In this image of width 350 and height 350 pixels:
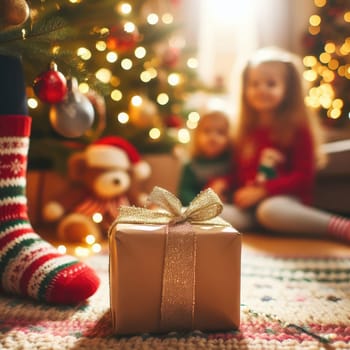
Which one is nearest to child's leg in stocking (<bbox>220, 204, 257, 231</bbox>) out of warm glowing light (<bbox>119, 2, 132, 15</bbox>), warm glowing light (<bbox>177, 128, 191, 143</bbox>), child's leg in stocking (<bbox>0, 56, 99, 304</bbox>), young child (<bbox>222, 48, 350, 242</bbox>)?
young child (<bbox>222, 48, 350, 242</bbox>)

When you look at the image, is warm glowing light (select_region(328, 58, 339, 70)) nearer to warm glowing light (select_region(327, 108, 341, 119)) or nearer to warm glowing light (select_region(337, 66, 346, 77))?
warm glowing light (select_region(337, 66, 346, 77))

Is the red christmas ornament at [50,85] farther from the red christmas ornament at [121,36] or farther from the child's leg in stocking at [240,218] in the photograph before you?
the child's leg in stocking at [240,218]

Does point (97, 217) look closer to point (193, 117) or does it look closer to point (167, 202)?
point (167, 202)

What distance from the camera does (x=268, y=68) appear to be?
1660mm

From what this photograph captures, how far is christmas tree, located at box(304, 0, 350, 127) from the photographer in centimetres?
243

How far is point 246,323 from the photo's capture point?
663mm

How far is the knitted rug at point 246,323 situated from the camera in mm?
584

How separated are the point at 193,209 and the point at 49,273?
0.27 meters

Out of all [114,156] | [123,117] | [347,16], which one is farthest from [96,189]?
[347,16]

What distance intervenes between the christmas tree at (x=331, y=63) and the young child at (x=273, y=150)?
76 cm

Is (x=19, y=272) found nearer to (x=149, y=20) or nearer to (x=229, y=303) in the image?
(x=229, y=303)

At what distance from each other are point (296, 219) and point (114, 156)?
65 centimetres

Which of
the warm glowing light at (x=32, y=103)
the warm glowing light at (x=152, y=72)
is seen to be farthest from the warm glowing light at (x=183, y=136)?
the warm glowing light at (x=32, y=103)

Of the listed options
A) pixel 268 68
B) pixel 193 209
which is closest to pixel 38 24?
pixel 193 209
